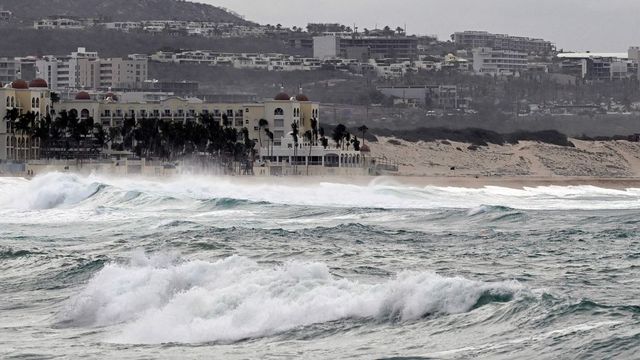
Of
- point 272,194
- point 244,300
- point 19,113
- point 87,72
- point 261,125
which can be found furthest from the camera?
point 87,72

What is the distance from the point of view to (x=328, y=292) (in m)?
22.6

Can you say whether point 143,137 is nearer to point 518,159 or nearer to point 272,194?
point 272,194

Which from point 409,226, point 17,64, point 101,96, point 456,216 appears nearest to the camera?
point 409,226

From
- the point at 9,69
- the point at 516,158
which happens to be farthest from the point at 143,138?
the point at 9,69

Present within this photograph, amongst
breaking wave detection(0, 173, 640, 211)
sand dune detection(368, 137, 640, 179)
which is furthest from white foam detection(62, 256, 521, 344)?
sand dune detection(368, 137, 640, 179)

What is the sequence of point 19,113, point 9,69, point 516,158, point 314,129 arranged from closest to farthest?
point 19,113
point 314,129
point 516,158
point 9,69

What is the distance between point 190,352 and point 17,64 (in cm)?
17509

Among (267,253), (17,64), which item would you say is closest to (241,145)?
(267,253)

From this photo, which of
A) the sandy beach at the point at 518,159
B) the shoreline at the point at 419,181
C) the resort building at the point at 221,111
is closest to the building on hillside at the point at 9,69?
the sandy beach at the point at 518,159

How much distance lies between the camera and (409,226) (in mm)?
42281

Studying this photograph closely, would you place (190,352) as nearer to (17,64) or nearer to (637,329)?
(637,329)

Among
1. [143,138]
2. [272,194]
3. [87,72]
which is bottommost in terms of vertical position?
[272,194]

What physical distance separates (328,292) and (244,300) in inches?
46.2

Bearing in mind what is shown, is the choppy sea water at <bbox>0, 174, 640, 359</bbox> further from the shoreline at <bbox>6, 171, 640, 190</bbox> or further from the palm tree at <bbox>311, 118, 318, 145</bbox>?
the palm tree at <bbox>311, 118, 318, 145</bbox>
